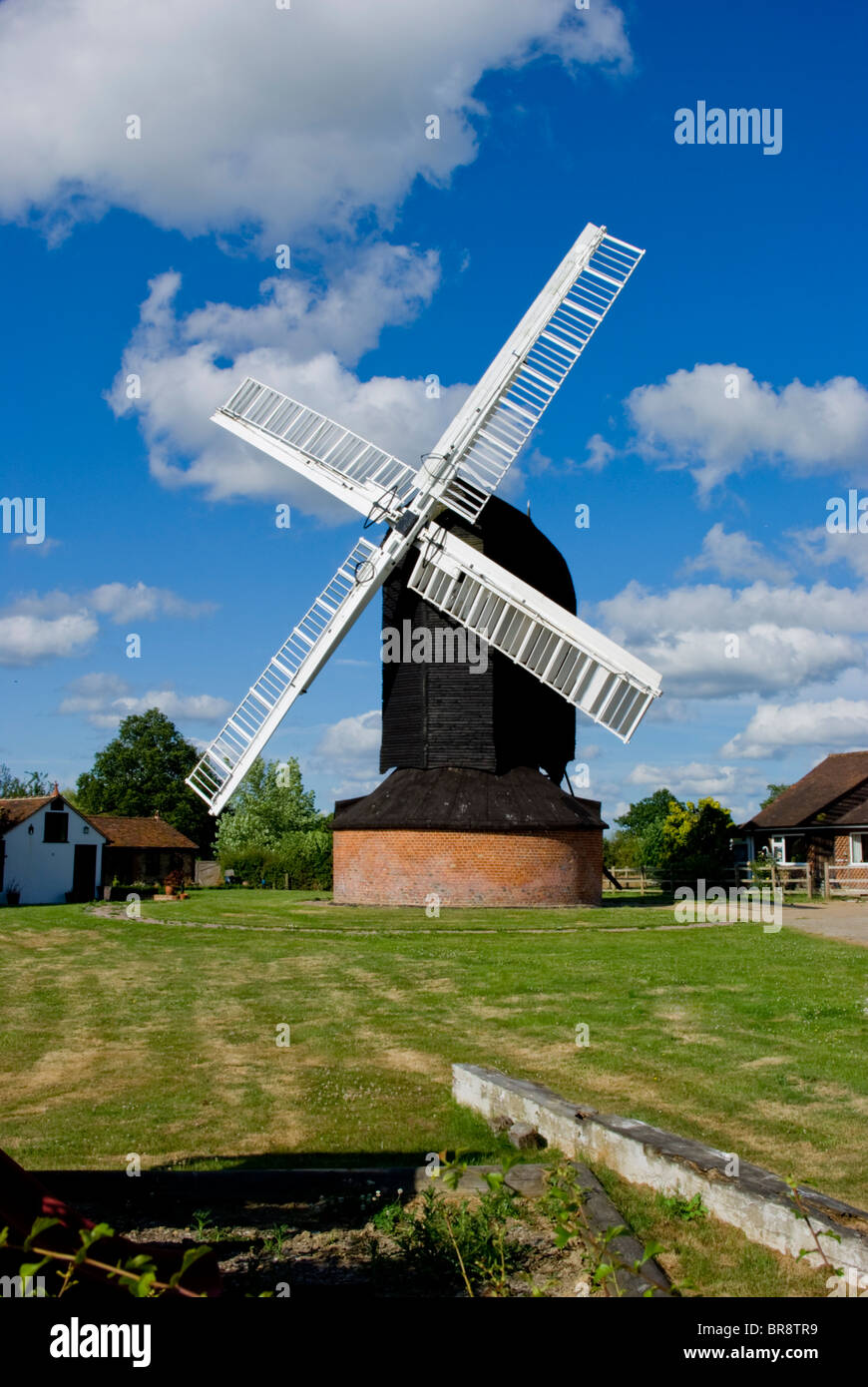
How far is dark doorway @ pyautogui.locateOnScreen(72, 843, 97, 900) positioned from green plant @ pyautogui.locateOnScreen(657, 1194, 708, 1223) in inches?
1477

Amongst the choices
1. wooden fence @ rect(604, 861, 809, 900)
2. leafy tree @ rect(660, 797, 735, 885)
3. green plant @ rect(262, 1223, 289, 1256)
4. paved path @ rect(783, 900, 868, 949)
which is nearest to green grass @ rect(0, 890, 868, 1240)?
paved path @ rect(783, 900, 868, 949)

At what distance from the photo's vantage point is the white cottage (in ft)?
122

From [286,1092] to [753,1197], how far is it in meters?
4.22

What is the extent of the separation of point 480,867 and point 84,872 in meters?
19.7

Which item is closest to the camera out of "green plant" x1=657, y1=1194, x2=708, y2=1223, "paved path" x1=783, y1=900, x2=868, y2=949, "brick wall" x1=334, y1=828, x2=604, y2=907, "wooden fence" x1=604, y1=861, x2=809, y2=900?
"green plant" x1=657, y1=1194, x2=708, y2=1223

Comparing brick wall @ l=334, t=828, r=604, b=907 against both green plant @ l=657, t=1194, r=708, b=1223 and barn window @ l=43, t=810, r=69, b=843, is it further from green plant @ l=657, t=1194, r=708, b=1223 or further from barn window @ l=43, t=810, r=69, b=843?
green plant @ l=657, t=1194, r=708, b=1223

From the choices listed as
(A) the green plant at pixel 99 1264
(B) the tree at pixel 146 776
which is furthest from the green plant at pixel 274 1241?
(B) the tree at pixel 146 776

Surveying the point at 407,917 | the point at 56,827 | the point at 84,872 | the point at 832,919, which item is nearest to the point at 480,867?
the point at 407,917

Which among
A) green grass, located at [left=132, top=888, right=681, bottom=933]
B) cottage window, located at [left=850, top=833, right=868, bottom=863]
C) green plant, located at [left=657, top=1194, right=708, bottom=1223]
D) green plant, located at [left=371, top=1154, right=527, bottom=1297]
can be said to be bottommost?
green grass, located at [left=132, top=888, right=681, bottom=933]

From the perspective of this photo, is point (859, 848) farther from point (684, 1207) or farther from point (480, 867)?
point (684, 1207)

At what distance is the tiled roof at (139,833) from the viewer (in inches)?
1885

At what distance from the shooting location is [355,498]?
2752 cm

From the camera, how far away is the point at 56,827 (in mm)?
39000
